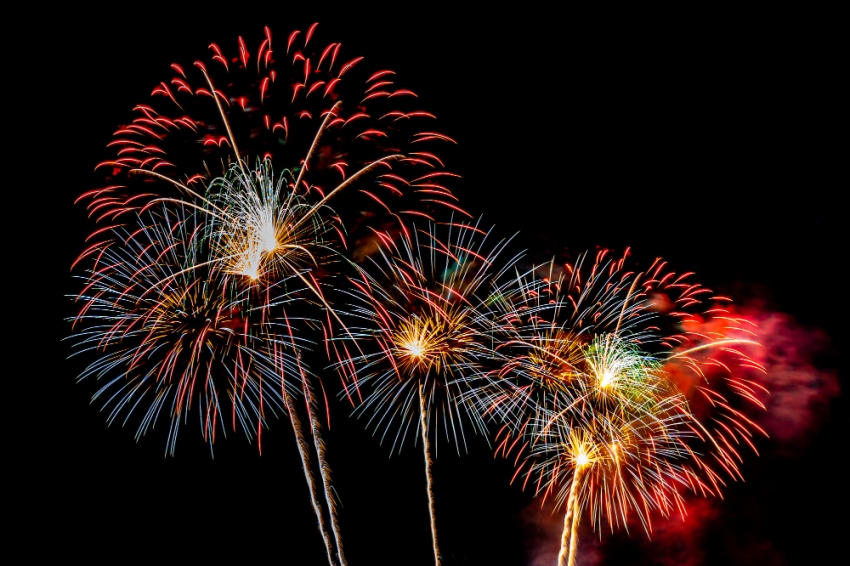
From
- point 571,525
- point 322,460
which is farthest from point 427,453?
point 571,525

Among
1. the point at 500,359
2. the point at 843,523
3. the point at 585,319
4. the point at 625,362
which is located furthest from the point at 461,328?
the point at 843,523

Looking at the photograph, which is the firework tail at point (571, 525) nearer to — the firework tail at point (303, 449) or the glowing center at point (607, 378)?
the glowing center at point (607, 378)

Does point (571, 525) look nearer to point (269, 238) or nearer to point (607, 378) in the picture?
point (607, 378)

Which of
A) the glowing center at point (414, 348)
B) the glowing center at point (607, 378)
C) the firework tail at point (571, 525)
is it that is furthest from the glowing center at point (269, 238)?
the firework tail at point (571, 525)

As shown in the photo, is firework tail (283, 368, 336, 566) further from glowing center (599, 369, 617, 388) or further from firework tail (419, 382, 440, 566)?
glowing center (599, 369, 617, 388)

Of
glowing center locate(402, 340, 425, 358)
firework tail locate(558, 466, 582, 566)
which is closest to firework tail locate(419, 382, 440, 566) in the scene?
glowing center locate(402, 340, 425, 358)

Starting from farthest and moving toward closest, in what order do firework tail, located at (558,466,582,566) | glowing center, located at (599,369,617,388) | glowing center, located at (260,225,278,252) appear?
1. firework tail, located at (558,466,582,566)
2. glowing center, located at (599,369,617,388)
3. glowing center, located at (260,225,278,252)
